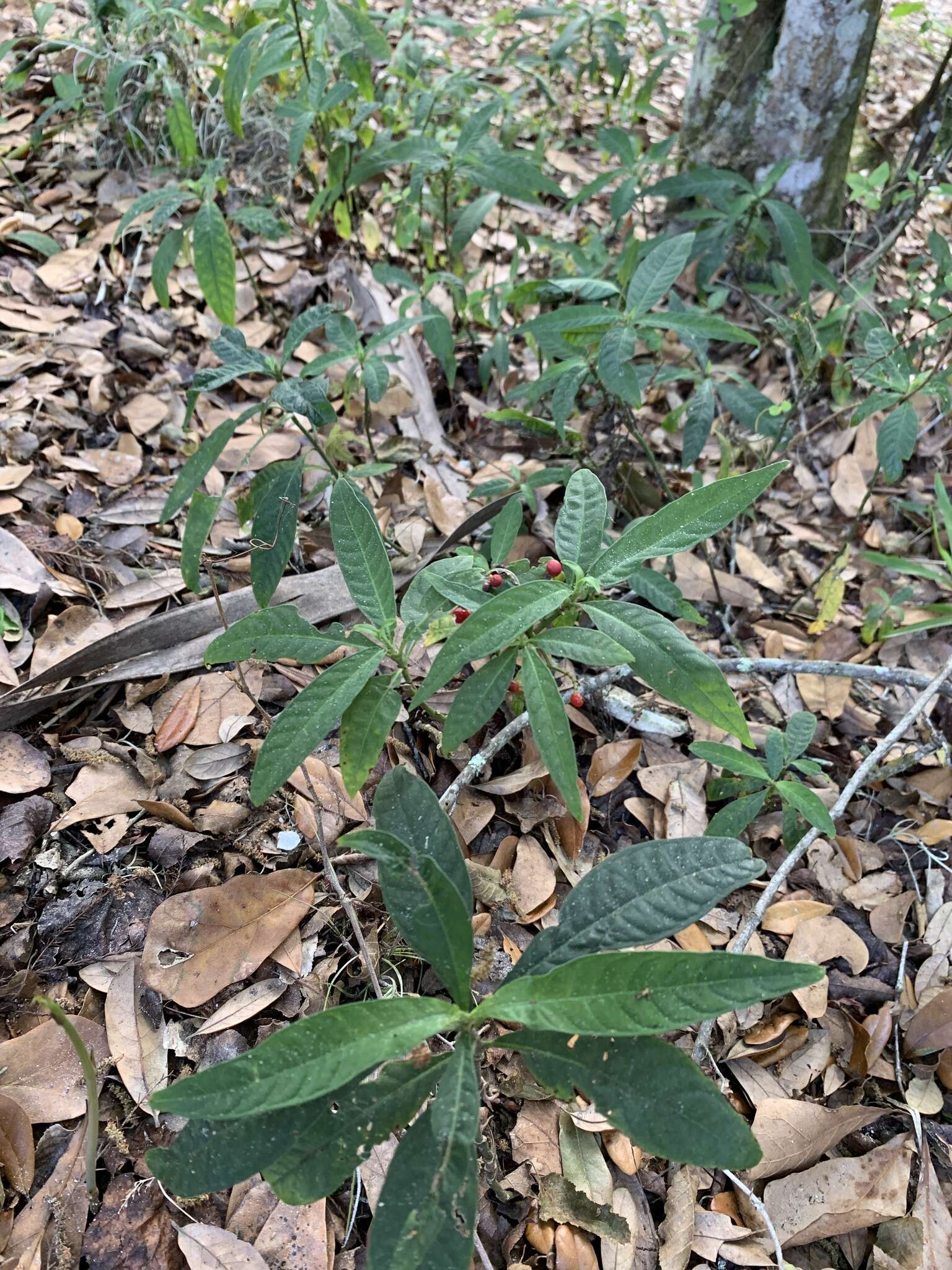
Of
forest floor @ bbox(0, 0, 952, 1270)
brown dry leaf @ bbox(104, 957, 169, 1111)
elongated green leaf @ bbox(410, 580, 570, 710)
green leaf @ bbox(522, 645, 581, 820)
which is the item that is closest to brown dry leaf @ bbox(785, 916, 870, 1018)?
forest floor @ bbox(0, 0, 952, 1270)

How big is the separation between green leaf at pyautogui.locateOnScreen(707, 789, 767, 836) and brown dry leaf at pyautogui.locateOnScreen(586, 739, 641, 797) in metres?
0.28

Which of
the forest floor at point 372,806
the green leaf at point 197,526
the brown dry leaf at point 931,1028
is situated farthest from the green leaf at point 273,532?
the brown dry leaf at point 931,1028

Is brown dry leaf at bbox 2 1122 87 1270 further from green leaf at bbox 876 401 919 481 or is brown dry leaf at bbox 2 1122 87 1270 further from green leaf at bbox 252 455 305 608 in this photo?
green leaf at bbox 876 401 919 481

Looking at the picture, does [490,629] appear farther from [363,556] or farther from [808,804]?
[808,804]

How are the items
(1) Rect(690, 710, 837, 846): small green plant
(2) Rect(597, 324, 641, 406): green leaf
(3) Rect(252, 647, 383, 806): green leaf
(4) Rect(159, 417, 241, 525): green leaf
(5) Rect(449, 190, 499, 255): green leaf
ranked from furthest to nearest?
(5) Rect(449, 190, 499, 255): green leaf
(2) Rect(597, 324, 641, 406): green leaf
(4) Rect(159, 417, 241, 525): green leaf
(1) Rect(690, 710, 837, 846): small green plant
(3) Rect(252, 647, 383, 806): green leaf

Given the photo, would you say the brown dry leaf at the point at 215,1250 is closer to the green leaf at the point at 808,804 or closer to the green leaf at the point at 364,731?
the green leaf at the point at 364,731

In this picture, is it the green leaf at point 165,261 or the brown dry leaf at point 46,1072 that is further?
the green leaf at point 165,261

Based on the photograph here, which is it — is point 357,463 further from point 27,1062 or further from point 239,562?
point 27,1062

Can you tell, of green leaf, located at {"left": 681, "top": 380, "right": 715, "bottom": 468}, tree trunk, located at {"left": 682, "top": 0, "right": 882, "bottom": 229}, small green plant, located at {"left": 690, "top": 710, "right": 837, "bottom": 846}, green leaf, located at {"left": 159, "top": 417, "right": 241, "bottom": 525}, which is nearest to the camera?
small green plant, located at {"left": 690, "top": 710, "right": 837, "bottom": 846}

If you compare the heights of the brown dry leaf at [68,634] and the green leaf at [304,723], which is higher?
the green leaf at [304,723]

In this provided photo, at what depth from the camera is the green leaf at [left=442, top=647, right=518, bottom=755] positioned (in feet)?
4.61

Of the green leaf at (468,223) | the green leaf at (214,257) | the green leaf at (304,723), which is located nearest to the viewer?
the green leaf at (304,723)

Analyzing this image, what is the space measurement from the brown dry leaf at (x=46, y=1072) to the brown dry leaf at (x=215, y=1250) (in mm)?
265

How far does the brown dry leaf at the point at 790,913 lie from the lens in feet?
6.01
